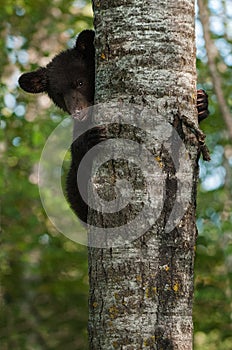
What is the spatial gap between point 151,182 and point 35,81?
3061 mm

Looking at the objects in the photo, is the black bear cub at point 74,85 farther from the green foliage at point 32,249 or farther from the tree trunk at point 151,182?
the green foliage at point 32,249

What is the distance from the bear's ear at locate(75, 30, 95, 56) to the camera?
15.3 ft

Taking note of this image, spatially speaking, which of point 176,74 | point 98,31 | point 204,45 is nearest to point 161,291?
point 176,74

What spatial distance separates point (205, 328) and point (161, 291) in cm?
525

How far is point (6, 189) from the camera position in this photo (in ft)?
29.5

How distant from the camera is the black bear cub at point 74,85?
4645 mm

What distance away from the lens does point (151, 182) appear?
2.57m

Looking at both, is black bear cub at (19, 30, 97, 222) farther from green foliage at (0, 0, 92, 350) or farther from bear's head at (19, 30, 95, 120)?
green foliage at (0, 0, 92, 350)

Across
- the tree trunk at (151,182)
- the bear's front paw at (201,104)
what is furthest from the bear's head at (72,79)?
the tree trunk at (151,182)

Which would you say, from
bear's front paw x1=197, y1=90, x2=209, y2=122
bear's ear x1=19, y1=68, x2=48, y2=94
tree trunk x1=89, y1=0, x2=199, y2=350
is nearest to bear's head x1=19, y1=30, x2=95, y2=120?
bear's ear x1=19, y1=68, x2=48, y2=94

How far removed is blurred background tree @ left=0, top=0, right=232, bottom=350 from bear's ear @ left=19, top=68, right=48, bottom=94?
9.05ft

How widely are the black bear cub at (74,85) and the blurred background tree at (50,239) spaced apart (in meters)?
2.79

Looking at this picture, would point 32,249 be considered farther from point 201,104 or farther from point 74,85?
point 201,104

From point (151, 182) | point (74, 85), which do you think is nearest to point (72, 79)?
point (74, 85)
